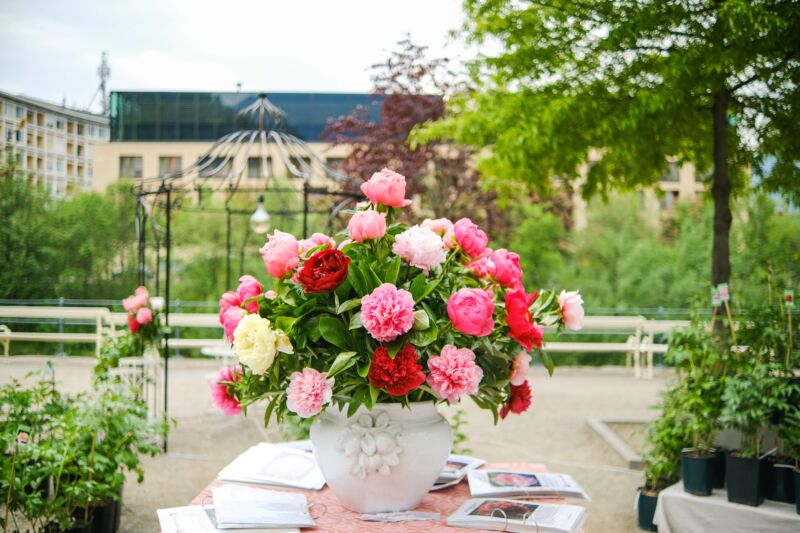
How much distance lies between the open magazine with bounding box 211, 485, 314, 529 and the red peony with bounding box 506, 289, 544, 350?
0.74 meters

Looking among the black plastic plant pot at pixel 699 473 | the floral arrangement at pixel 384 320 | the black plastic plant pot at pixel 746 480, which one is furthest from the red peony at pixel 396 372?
the black plastic plant pot at pixel 699 473

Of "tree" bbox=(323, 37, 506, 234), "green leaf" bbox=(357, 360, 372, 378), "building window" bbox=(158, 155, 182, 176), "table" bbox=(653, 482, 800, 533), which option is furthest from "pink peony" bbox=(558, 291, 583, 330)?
"building window" bbox=(158, 155, 182, 176)

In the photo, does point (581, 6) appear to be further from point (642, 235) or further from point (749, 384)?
point (642, 235)

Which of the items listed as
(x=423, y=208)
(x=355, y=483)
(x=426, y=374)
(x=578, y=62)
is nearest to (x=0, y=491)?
(x=355, y=483)

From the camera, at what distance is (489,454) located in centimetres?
659

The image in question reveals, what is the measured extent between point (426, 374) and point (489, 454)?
492cm

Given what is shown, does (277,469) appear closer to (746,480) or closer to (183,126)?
(746,480)

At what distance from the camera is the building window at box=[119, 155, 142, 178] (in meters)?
21.0

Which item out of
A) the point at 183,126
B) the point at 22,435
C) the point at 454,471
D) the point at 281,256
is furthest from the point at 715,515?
the point at 183,126

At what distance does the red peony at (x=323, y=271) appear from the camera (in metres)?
1.84

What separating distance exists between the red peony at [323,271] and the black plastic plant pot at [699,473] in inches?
123

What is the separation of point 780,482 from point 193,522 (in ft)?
10.8

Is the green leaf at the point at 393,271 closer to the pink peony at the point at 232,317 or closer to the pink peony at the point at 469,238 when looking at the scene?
the pink peony at the point at 469,238

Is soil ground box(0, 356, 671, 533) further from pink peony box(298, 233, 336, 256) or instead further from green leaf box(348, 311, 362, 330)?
green leaf box(348, 311, 362, 330)
